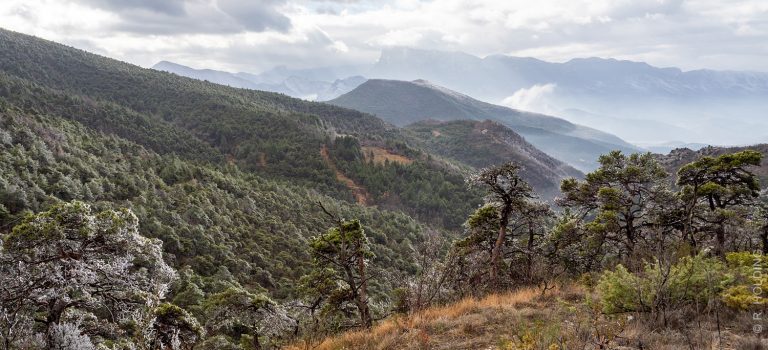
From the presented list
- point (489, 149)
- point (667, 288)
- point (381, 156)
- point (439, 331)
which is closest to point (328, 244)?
point (439, 331)

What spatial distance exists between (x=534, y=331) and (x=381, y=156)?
91333 millimetres

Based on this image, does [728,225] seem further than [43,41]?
No

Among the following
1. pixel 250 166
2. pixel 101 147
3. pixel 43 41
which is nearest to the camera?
pixel 101 147

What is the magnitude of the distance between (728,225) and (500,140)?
475 ft

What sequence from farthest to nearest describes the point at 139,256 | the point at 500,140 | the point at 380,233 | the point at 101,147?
the point at 500,140 → the point at 380,233 → the point at 101,147 → the point at 139,256

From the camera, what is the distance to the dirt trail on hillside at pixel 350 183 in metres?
77.4

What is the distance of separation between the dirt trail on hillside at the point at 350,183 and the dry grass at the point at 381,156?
30.9 feet

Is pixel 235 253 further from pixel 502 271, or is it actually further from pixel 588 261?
pixel 588 261

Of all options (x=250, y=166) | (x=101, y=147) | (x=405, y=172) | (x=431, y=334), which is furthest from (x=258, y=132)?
(x=431, y=334)

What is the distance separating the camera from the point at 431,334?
22.1 feet

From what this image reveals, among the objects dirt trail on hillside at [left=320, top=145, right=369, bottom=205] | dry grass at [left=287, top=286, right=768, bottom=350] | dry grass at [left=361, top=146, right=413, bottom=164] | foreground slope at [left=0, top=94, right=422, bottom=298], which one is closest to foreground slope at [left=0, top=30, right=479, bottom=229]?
dirt trail on hillside at [left=320, top=145, right=369, bottom=205]

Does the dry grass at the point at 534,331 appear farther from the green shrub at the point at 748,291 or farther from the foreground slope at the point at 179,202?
the foreground slope at the point at 179,202

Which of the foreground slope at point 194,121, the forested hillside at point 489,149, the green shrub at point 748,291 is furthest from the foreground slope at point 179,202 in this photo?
the forested hillside at point 489,149

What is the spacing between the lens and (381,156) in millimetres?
96812
